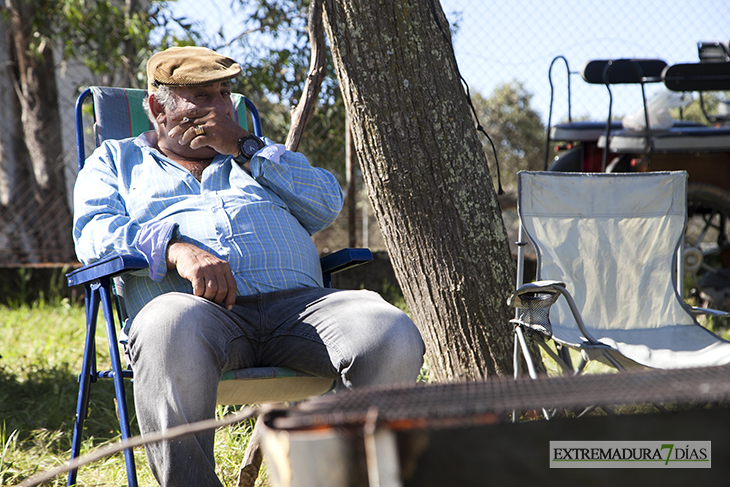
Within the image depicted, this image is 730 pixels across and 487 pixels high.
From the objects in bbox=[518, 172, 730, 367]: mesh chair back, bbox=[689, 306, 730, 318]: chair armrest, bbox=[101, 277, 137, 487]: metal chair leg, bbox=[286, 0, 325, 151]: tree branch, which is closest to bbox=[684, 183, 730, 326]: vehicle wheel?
bbox=[518, 172, 730, 367]: mesh chair back

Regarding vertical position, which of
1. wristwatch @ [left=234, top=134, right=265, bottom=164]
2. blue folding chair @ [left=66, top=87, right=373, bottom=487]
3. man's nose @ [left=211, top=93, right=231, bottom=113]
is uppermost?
man's nose @ [left=211, top=93, right=231, bottom=113]

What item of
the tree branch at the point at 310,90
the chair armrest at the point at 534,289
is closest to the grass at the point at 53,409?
the chair armrest at the point at 534,289

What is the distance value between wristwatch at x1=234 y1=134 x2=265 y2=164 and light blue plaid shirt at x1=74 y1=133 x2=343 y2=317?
3cm

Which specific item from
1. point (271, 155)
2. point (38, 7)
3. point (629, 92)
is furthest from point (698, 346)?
point (38, 7)

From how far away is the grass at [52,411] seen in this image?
90.5 inches

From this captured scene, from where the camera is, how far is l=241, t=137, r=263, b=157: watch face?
2238 mm

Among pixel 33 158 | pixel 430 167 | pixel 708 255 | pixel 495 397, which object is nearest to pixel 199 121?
pixel 430 167

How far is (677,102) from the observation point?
14.3ft

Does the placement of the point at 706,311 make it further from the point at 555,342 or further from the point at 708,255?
the point at 708,255

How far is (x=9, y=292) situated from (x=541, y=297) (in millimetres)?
4516

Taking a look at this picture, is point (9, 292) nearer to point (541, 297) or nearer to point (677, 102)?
point (541, 297)

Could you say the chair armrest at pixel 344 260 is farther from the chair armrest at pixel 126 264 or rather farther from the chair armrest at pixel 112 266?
the chair armrest at pixel 112 266

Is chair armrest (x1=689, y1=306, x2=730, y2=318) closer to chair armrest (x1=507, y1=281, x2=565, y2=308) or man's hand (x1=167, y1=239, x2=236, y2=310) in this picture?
chair armrest (x1=507, y1=281, x2=565, y2=308)

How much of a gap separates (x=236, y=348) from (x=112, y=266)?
1.33 ft
